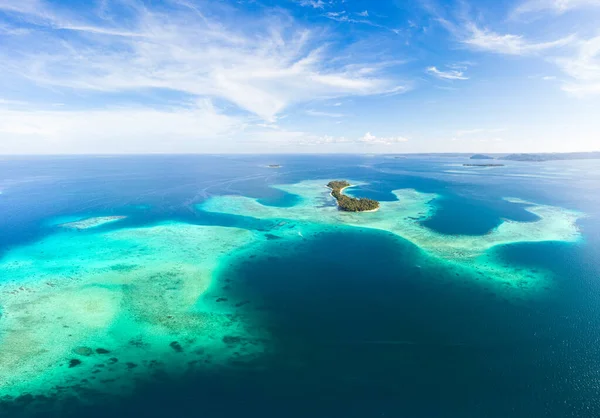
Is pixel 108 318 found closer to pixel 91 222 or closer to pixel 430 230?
pixel 91 222

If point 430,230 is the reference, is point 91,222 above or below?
below

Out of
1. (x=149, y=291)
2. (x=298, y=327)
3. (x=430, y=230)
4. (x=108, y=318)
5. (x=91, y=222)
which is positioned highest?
(x=430, y=230)

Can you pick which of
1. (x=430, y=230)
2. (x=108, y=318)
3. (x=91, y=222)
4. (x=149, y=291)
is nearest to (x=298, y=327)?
(x=149, y=291)

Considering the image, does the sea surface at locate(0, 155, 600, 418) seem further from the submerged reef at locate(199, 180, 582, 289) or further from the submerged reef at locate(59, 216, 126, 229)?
the submerged reef at locate(59, 216, 126, 229)

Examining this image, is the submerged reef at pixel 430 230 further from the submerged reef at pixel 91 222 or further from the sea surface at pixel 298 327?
the submerged reef at pixel 91 222

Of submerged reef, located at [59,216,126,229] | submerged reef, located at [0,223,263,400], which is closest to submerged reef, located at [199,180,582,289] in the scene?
submerged reef, located at [59,216,126,229]

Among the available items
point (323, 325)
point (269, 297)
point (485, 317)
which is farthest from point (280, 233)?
point (485, 317)

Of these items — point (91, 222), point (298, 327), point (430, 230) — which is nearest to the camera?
point (298, 327)

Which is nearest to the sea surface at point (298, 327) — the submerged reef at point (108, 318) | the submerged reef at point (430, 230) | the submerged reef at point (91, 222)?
the submerged reef at point (108, 318)
